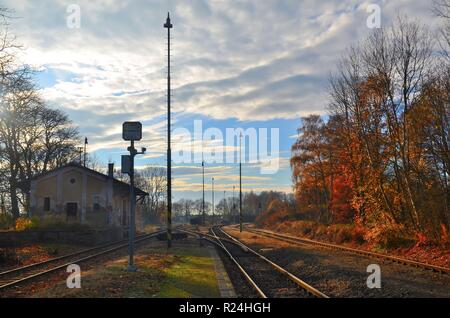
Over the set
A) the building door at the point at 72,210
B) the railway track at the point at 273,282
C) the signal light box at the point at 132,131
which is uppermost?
the signal light box at the point at 132,131

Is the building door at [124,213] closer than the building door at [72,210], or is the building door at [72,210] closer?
the building door at [72,210]

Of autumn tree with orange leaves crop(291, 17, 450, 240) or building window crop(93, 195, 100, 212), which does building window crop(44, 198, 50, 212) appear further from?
autumn tree with orange leaves crop(291, 17, 450, 240)

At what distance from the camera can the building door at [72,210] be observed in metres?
43.3

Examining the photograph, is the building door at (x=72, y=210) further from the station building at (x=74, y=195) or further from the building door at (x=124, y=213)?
the building door at (x=124, y=213)

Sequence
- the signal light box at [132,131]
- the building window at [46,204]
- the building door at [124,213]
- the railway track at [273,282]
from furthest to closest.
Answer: the building door at [124,213] → the building window at [46,204] → the signal light box at [132,131] → the railway track at [273,282]

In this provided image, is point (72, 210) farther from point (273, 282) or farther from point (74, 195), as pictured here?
point (273, 282)

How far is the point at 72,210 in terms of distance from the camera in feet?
143

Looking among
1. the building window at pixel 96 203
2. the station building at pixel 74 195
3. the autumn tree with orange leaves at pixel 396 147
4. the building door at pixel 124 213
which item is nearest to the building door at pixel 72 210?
the station building at pixel 74 195

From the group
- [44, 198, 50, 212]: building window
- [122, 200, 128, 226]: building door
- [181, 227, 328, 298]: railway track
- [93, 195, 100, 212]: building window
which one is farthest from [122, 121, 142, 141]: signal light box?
[122, 200, 128, 226]: building door

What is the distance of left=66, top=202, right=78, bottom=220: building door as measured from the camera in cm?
4331

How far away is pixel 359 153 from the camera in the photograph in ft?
104

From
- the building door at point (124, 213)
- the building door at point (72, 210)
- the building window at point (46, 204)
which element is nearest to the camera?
the building window at point (46, 204)

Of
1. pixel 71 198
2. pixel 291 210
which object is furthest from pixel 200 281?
pixel 291 210

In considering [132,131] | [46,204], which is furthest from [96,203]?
[132,131]
